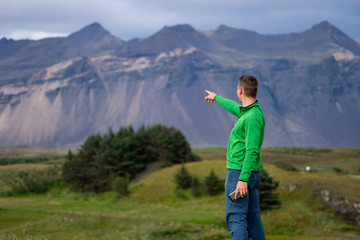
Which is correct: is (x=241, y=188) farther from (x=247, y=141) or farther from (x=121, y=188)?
(x=121, y=188)

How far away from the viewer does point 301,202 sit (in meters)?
34.0

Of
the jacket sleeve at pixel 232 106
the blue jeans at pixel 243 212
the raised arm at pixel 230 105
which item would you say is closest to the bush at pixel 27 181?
the raised arm at pixel 230 105

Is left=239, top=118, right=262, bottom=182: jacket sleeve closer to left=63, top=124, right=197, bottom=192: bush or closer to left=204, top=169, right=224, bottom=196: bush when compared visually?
left=204, top=169, right=224, bottom=196: bush

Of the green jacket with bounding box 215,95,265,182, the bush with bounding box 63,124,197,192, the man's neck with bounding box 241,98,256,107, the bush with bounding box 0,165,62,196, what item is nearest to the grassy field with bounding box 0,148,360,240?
the bush with bounding box 0,165,62,196

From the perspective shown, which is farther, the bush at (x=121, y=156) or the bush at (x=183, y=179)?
the bush at (x=121, y=156)

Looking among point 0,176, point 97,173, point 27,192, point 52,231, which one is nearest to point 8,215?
point 52,231

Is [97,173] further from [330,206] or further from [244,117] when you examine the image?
[244,117]

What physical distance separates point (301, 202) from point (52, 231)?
2230 cm

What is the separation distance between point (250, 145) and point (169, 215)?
2434cm

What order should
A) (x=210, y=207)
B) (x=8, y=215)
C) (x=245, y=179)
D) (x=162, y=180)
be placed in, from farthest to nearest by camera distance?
(x=162, y=180)
(x=210, y=207)
(x=8, y=215)
(x=245, y=179)

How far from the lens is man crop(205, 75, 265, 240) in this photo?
7.00 m

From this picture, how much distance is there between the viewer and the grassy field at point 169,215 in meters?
19.8

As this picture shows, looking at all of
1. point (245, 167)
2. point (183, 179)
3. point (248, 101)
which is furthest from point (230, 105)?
point (183, 179)

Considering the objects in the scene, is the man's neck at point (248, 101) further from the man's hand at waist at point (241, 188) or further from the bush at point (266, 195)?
the bush at point (266, 195)
